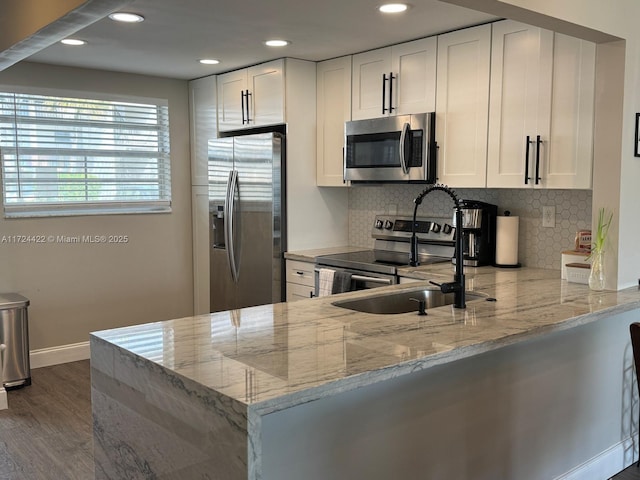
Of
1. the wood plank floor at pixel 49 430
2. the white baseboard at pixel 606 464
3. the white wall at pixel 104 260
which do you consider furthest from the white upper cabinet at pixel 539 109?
the white wall at pixel 104 260

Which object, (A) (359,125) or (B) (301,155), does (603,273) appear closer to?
(A) (359,125)

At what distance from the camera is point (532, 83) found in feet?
10.6

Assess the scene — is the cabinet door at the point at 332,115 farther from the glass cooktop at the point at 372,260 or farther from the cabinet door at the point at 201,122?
the cabinet door at the point at 201,122

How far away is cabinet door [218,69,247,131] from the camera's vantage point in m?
4.71

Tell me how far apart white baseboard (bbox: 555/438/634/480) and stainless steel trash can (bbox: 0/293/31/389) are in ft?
11.4

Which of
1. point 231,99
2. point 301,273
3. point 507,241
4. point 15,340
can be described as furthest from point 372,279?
point 15,340

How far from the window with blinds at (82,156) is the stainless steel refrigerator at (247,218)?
2.32 ft

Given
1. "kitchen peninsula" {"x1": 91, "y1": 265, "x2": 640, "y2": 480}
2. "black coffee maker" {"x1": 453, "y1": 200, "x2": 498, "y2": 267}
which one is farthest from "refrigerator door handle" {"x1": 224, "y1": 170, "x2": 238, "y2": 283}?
"kitchen peninsula" {"x1": 91, "y1": 265, "x2": 640, "y2": 480}

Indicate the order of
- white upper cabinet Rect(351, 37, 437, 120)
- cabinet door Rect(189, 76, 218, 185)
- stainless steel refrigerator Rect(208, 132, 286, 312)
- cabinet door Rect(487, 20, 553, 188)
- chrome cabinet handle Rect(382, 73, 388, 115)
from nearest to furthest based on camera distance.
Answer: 1. cabinet door Rect(487, 20, 553, 188)
2. white upper cabinet Rect(351, 37, 437, 120)
3. chrome cabinet handle Rect(382, 73, 388, 115)
4. stainless steel refrigerator Rect(208, 132, 286, 312)
5. cabinet door Rect(189, 76, 218, 185)

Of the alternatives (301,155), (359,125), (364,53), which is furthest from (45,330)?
(364,53)

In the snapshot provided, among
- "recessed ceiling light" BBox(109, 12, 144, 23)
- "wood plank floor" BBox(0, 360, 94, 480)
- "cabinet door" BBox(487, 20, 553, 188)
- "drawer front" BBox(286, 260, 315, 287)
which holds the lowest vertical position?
"wood plank floor" BBox(0, 360, 94, 480)

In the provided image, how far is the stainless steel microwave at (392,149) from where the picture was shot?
3.74m

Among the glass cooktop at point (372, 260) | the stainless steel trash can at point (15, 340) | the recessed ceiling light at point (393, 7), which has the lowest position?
the stainless steel trash can at point (15, 340)

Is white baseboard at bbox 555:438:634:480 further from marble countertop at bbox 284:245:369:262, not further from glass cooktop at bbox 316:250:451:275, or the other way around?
marble countertop at bbox 284:245:369:262
